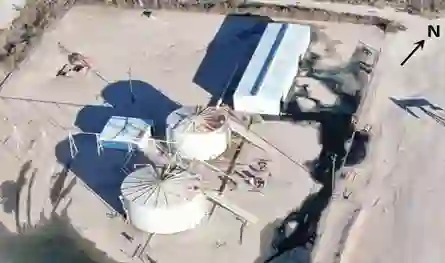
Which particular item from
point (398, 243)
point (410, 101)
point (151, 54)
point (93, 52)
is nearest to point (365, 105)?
point (410, 101)

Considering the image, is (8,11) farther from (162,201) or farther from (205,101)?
(162,201)

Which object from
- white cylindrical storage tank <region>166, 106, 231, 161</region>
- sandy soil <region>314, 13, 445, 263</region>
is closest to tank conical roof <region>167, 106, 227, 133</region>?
white cylindrical storage tank <region>166, 106, 231, 161</region>

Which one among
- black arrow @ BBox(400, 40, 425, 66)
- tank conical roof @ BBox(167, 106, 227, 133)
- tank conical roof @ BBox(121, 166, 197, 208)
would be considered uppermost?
tank conical roof @ BBox(167, 106, 227, 133)

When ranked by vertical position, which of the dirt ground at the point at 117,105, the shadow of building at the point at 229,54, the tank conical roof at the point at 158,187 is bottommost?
the dirt ground at the point at 117,105

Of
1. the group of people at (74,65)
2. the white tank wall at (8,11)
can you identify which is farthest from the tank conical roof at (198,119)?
the white tank wall at (8,11)

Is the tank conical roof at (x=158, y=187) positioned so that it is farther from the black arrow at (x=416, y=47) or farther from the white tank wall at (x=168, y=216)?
the black arrow at (x=416, y=47)

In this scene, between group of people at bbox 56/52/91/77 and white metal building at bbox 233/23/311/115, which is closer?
white metal building at bbox 233/23/311/115

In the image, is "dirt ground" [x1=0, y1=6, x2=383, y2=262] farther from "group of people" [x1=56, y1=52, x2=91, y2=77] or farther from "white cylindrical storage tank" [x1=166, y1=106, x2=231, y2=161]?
"white cylindrical storage tank" [x1=166, y1=106, x2=231, y2=161]
